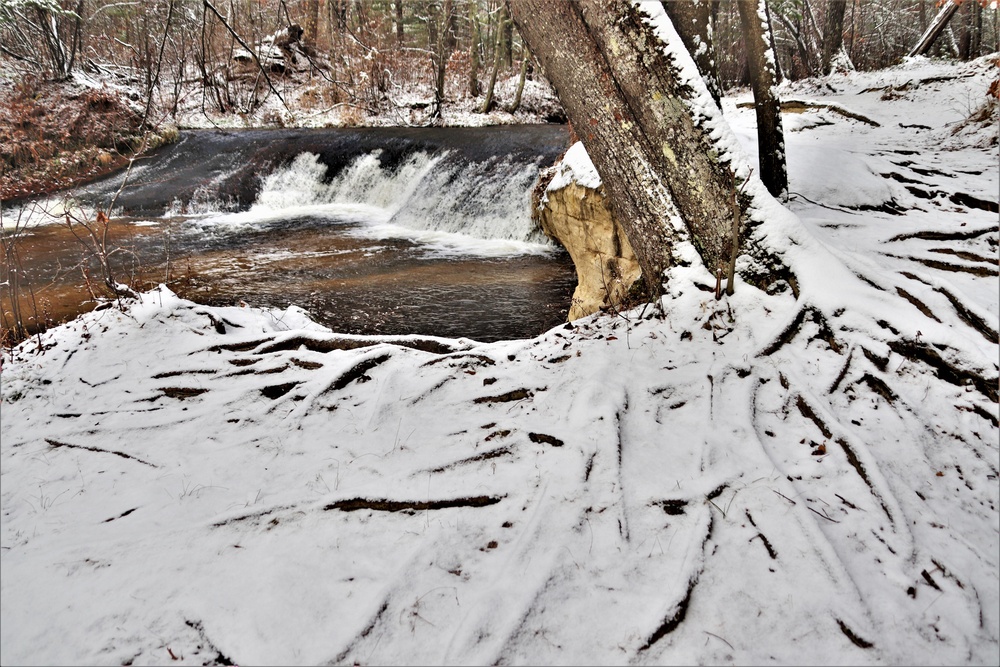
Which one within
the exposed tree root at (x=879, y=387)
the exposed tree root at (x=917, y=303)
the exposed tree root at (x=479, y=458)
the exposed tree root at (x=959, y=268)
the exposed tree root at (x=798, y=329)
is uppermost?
the exposed tree root at (x=959, y=268)

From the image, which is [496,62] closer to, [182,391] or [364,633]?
[182,391]

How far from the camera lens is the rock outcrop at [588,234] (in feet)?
17.9

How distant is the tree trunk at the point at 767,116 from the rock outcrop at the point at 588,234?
1.35 meters

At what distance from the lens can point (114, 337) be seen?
3727 mm

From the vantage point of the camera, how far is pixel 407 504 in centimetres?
225

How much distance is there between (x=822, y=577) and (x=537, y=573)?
92 cm

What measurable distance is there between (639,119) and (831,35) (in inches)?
516

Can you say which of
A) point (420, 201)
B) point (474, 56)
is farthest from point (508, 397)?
point (474, 56)

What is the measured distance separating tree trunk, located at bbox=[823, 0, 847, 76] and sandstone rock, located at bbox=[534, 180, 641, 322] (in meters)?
10.9

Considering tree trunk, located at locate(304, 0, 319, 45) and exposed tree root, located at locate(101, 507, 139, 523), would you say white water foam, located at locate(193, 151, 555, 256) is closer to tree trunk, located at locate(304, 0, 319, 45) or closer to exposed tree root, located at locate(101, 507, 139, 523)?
tree trunk, located at locate(304, 0, 319, 45)

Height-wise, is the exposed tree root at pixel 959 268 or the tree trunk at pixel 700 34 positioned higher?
the tree trunk at pixel 700 34

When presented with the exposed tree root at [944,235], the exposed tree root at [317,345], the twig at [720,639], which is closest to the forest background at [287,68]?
the exposed tree root at [317,345]

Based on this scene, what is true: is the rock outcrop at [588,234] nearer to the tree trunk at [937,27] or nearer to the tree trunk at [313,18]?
the tree trunk at [313,18]

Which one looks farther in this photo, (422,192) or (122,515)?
(422,192)
